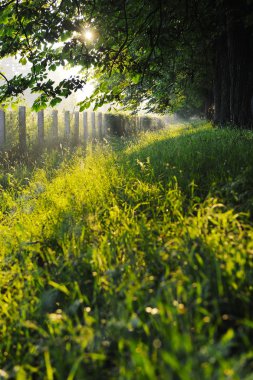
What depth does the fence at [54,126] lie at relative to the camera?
40.7 ft

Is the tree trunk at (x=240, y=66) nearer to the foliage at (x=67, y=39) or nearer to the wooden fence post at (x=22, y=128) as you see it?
the foliage at (x=67, y=39)

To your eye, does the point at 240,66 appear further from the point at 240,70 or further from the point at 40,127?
the point at 40,127

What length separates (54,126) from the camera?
1516 cm

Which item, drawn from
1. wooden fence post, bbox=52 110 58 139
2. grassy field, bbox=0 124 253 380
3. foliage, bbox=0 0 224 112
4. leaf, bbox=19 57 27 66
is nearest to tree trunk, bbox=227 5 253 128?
foliage, bbox=0 0 224 112

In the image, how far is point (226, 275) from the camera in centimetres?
183

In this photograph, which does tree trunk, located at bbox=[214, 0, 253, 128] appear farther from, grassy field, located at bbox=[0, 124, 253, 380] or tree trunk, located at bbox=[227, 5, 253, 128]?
grassy field, located at bbox=[0, 124, 253, 380]

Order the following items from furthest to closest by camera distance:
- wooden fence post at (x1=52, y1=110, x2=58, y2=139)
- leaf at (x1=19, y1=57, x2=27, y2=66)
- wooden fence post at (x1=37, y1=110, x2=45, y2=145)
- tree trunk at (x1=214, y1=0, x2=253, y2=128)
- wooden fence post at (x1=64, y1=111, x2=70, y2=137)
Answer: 1. wooden fence post at (x1=64, y1=111, x2=70, y2=137)
2. wooden fence post at (x1=52, y1=110, x2=58, y2=139)
3. wooden fence post at (x1=37, y1=110, x2=45, y2=145)
4. tree trunk at (x1=214, y1=0, x2=253, y2=128)
5. leaf at (x1=19, y1=57, x2=27, y2=66)

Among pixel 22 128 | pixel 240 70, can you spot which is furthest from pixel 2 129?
pixel 240 70

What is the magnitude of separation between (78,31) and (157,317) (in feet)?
16.8

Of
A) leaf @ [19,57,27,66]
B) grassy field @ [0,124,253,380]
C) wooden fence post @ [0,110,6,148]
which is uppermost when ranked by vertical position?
leaf @ [19,57,27,66]

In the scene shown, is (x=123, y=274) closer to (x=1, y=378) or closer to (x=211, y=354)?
(x=1, y=378)

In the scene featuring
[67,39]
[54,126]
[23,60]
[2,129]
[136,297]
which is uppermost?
[67,39]

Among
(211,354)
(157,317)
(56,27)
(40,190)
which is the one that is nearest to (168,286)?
(157,317)

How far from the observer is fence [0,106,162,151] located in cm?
1241
